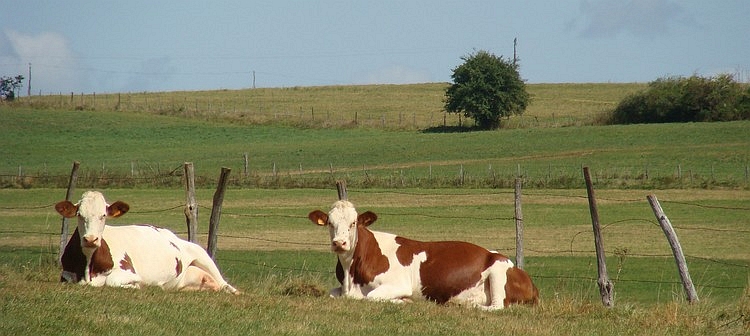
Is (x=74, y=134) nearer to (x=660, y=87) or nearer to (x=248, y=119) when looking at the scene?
(x=248, y=119)

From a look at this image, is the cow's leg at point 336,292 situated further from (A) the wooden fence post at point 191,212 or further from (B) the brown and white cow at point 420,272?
(A) the wooden fence post at point 191,212

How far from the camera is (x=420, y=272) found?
13.1 m

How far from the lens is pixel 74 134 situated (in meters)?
84.1

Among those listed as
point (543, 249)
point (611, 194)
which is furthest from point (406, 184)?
point (543, 249)

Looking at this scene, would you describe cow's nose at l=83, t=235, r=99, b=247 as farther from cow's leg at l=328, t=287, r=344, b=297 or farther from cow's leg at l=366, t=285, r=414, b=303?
cow's leg at l=366, t=285, r=414, b=303

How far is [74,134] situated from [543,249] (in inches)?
2466

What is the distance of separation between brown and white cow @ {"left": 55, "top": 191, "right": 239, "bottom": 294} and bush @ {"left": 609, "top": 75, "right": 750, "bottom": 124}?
7503 cm

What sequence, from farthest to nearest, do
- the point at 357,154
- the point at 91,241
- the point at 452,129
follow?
the point at 452,129 → the point at 357,154 → the point at 91,241

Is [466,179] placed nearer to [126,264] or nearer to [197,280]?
[197,280]

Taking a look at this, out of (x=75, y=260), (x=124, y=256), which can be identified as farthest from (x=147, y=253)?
(x=75, y=260)

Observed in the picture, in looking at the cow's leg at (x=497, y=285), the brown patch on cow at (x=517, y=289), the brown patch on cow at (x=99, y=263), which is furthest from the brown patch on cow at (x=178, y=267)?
the brown patch on cow at (x=517, y=289)

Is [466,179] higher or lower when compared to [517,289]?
higher

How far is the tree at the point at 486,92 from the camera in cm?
8812

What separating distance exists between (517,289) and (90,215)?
510cm
